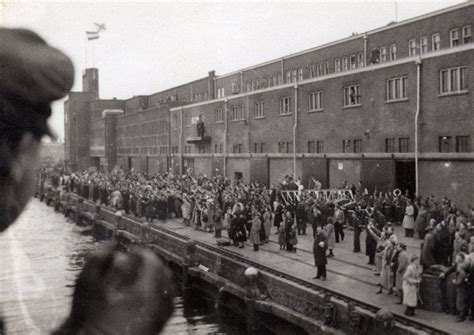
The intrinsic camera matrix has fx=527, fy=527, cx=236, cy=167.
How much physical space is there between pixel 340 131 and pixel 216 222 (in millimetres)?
10096

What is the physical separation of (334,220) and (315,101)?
39.1 ft

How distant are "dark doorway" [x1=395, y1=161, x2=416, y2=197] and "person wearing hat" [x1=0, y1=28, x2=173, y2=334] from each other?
2370 cm

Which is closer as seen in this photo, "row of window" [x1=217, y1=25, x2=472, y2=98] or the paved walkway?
the paved walkway

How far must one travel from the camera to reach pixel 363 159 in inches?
1004

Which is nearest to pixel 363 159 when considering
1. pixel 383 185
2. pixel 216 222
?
pixel 383 185

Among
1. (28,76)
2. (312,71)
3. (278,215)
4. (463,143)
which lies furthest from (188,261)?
(312,71)

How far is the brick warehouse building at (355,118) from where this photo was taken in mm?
21375

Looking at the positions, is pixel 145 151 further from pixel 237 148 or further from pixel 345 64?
pixel 345 64

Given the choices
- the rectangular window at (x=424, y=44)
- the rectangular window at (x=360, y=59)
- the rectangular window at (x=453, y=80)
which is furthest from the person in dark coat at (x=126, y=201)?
the rectangular window at (x=424, y=44)

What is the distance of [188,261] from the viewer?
18.5 meters

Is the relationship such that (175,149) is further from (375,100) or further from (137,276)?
(137,276)

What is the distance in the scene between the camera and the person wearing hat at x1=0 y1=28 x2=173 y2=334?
0.96 metres

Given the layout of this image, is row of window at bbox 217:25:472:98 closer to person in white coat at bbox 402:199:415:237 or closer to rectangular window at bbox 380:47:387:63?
rectangular window at bbox 380:47:387:63

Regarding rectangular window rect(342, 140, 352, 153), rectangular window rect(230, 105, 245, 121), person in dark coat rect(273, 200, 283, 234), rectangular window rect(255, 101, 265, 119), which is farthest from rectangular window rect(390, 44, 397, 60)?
person in dark coat rect(273, 200, 283, 234)
